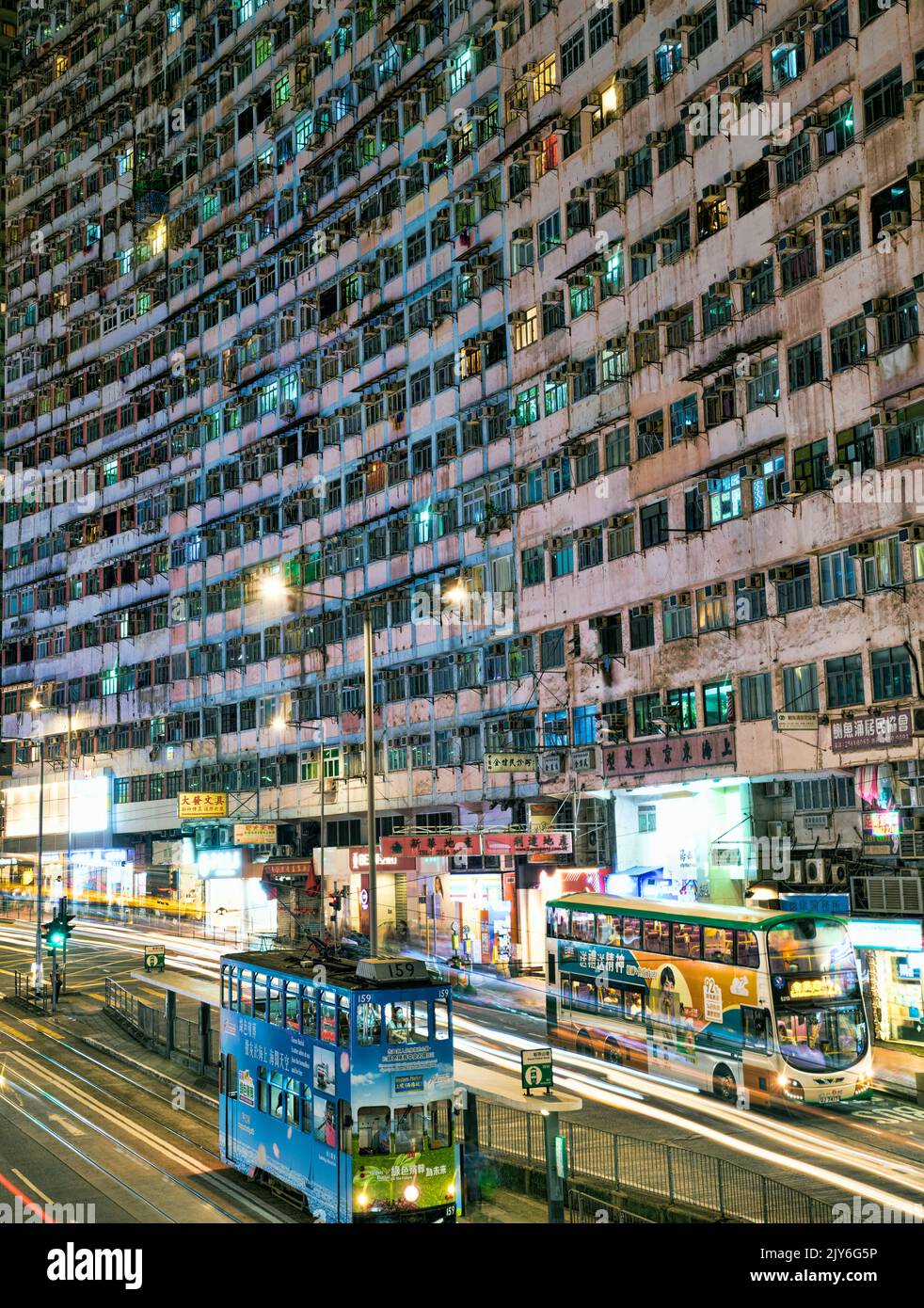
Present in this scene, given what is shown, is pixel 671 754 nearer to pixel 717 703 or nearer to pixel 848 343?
pixel 717 703

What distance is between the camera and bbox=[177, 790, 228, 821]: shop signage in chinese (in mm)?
63531

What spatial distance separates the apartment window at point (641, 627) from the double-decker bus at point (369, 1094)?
2382 centimetres

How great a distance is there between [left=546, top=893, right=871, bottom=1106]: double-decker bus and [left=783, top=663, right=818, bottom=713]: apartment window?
8637mm

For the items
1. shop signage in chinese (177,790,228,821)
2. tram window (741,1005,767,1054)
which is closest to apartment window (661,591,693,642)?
tram window (741,1005,767,1054)

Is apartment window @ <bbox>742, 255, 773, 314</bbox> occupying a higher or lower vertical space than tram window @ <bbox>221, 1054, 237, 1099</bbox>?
higher

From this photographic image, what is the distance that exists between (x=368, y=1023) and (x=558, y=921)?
603 inches

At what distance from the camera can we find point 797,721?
3772 cm

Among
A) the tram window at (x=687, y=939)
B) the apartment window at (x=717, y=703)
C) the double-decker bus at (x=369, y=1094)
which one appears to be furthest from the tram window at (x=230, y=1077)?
the apartment window at (x=717, y=703)

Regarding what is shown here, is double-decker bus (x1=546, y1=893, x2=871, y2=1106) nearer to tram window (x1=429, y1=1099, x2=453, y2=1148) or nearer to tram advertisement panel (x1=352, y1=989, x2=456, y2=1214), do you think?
tram window (x1=429, y1=1099, x2=453, y2=1148)

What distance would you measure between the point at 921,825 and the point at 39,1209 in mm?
22259

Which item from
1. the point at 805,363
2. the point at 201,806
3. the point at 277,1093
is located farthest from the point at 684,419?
the point at 201,806

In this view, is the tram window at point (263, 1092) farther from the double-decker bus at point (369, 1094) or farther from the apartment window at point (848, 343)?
the apartment window at point (848, 343)

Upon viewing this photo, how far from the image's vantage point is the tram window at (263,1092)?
2336 centimetres

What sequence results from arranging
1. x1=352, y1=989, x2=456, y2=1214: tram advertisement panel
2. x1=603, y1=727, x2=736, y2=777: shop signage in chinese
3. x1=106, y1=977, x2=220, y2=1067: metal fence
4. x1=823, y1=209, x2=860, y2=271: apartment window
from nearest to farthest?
1. x1=352, y1=989, x2=456, y2=1214: tram advertisement panel
2. x1=106, y1=977, x2=220, y2=1067: metal fence
3. x1=823, y1=209, x2=860, y2=271: apartment window
4. x1=603, y1=727, x2=736, y2=777: shop signage in chinese
